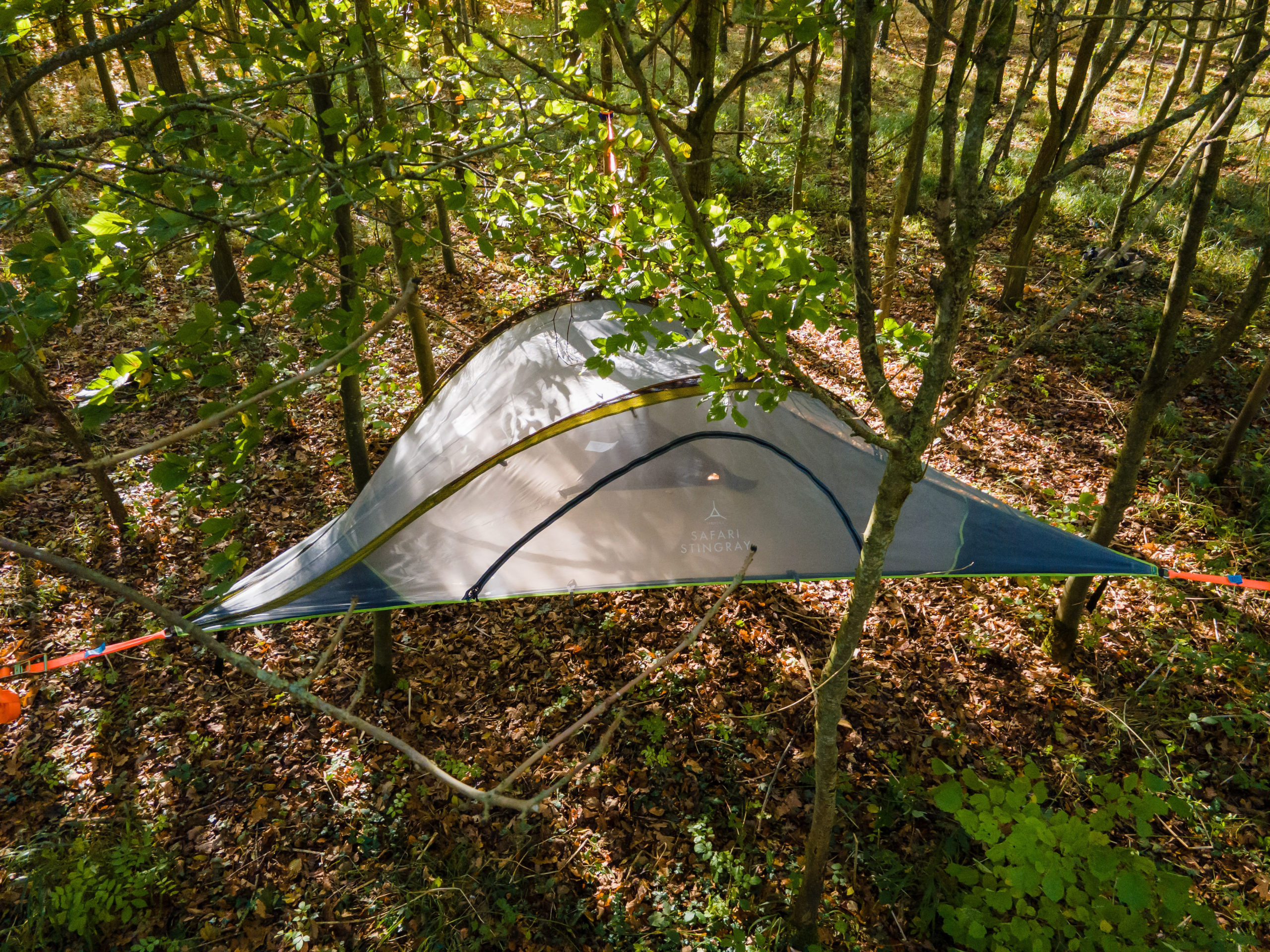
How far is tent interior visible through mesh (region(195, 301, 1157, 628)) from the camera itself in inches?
124

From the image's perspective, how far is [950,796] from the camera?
2266 mm

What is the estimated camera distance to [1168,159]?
10430 mm

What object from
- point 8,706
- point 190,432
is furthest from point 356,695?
point 8,706

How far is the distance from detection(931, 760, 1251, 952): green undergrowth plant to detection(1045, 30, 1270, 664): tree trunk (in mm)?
1305

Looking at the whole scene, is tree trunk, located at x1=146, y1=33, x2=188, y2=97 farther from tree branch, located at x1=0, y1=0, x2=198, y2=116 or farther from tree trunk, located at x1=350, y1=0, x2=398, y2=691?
tree branch, located at x1=0, y1=0, x2=198, y2=116

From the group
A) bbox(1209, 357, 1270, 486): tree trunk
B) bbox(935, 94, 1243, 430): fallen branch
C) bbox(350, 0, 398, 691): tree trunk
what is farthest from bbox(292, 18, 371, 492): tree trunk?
bbox(1209, 357, 1270, 486): tree trunk

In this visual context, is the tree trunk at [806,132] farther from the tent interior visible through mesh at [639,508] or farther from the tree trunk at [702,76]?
the tent interior visible through mesh at [639,508]

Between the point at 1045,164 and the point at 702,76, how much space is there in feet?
13.8

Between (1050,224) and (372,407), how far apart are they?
882 centimetres

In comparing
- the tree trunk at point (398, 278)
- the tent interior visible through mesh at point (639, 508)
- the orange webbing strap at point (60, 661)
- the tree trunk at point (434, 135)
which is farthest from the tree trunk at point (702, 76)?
the orange webbing strap at point (60, 661)

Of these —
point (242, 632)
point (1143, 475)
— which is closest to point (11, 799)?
point (242, 632)

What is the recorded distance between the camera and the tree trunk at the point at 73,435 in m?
3.45

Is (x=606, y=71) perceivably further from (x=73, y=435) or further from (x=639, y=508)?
(x=73, y=435)

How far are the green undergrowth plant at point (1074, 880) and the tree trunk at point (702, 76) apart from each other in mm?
3481
